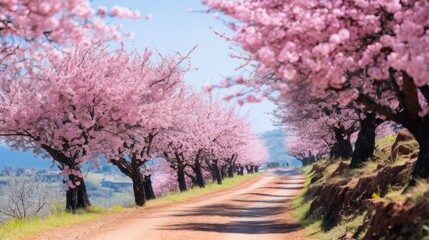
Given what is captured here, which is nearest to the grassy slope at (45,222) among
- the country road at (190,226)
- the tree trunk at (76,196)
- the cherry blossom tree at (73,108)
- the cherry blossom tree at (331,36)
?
the tree trunk at (76,196)

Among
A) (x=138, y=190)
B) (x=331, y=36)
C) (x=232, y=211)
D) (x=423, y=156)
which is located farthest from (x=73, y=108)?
(x=331, y=36)

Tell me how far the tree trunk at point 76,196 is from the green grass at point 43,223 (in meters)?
0.55

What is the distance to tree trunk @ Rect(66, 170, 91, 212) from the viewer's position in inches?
1089

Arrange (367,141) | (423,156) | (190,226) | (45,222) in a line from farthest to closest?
(367,141) → (45,222) → (190,226) → (423,156)

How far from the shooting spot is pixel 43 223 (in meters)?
22.4

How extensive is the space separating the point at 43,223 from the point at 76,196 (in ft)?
18.5

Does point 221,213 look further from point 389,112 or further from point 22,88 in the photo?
point 389,112

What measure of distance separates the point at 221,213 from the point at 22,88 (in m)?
11.3

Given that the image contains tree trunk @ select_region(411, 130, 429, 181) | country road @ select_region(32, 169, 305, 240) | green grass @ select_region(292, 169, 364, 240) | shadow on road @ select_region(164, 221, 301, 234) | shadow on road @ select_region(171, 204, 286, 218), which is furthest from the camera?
shadow on road @ select_region(171, 204, 286, 218)

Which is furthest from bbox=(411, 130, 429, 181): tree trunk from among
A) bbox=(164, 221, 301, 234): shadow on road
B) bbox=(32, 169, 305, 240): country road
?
bbox=(164, 221, 301, 234): shadow on road

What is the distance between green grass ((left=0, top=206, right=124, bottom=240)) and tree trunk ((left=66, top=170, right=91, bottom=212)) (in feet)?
1.80

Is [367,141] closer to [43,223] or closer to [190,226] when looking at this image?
[190,226]

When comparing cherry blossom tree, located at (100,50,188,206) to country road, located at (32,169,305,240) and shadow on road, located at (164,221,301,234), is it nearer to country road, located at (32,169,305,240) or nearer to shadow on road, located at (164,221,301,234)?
country road, located at (32,169,305,240)

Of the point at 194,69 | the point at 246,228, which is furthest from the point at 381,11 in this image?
the point at 194,69
